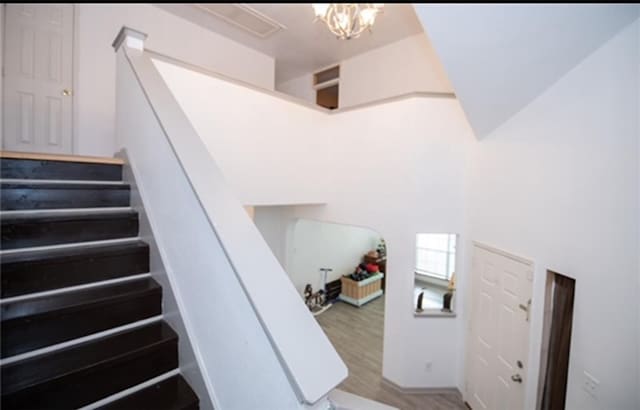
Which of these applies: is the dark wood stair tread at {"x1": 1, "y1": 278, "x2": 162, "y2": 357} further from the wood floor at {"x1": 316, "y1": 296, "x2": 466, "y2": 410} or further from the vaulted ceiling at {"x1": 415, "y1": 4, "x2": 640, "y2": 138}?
the wood floor at {"x1": 316, "y1": 296, "x2": 466, "y2": 410}

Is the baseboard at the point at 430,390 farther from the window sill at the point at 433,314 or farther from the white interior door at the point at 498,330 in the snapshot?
the window sill at the point at 433,314

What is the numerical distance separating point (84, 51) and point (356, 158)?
12.5 ft

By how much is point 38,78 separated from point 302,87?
180 inches

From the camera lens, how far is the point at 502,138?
2857 mm

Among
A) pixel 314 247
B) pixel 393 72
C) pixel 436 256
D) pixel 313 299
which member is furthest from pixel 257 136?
pixel 313 299

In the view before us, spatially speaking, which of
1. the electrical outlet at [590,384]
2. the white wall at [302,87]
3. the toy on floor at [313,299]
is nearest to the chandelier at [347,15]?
the electrical outlet at [590,384]

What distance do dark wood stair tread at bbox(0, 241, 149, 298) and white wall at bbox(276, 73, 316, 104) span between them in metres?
5.53

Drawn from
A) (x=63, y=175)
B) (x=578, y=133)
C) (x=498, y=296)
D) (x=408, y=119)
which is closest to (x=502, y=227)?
(x=498, y=296)

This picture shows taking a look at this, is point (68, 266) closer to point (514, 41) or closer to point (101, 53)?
point (514, 41)

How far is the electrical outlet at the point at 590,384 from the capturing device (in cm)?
175

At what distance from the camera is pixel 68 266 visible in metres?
1.39

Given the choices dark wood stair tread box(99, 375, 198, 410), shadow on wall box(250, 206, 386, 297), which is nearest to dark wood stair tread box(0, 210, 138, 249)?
dark wood stair tread box(99, 375, 198, 410)

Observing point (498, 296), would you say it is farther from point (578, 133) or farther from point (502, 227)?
point (578, 133)

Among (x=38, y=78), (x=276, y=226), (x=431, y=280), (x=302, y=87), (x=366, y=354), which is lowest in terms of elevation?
(x=366, y=354)
